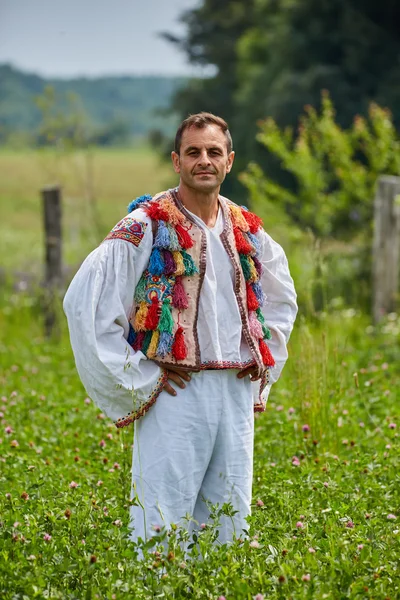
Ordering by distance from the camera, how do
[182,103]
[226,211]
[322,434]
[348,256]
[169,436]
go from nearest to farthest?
1. [169,436]
2. [226,211]
3. [322,434]
4. [348,256]
5. [182,103]

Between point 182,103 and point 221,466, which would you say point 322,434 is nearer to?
point 221,466

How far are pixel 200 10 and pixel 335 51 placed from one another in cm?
1058

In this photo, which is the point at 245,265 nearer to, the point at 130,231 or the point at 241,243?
the point at 241,243

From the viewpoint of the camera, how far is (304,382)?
5547mm

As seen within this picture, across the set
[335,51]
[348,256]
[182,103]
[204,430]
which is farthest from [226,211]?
[182,103]

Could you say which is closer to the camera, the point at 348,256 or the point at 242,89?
the point at 348,256

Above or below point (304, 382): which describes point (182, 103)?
above

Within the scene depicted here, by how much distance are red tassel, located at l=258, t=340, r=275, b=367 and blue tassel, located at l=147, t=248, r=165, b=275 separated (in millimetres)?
562

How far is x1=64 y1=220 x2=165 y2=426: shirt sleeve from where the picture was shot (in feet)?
11.9

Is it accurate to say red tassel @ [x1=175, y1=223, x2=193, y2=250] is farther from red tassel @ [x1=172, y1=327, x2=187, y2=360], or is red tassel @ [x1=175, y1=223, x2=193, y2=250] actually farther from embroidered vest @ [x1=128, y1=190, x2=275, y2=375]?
red tassel @ [x1=172, y1=327, x2=187, y2=360]

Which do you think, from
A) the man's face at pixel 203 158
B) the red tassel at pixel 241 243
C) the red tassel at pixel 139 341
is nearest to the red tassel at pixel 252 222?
the red tassel at pixel 241 243

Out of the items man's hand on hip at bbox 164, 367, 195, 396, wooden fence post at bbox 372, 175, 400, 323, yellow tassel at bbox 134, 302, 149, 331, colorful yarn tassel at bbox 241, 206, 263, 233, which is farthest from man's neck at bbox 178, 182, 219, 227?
wooden fence post at bbox 372, 175, 400, 323

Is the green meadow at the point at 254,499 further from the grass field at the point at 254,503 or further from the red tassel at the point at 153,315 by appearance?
the red tassel at the point at 153,315

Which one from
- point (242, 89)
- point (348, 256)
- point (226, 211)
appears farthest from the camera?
point (242, 89)
